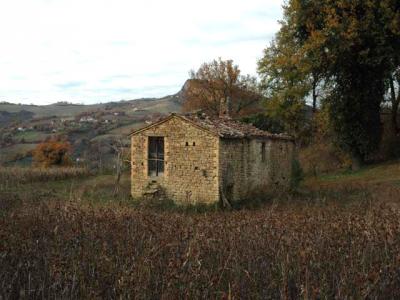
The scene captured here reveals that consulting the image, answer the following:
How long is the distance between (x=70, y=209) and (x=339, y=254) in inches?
179

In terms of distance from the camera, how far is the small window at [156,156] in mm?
22172

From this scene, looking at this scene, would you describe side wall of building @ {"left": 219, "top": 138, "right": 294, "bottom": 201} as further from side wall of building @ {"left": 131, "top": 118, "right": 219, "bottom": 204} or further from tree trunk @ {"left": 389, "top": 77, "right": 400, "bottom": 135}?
tree trunk @ {"left": 389, "top": 77, "right": 400, "bottom": 135}

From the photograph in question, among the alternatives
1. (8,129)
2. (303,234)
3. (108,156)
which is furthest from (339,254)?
(8,129)

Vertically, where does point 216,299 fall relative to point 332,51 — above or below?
below

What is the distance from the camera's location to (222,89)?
46.6 meters

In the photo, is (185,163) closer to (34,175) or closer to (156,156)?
(156,156)

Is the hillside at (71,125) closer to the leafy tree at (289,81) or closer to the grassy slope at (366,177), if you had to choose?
the leafy tree at (289,81)

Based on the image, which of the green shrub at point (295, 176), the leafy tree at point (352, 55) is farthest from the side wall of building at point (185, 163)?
the leafy tree at point (352, 55)

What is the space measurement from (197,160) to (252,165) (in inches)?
117

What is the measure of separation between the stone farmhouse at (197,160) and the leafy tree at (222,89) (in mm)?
22679

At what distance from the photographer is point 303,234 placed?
592 centimetres

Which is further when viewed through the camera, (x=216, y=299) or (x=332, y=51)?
(x=332, y=51)

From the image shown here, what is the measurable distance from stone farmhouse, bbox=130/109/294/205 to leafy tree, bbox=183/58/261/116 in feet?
74.4

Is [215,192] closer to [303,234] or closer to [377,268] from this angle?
[303,234]
